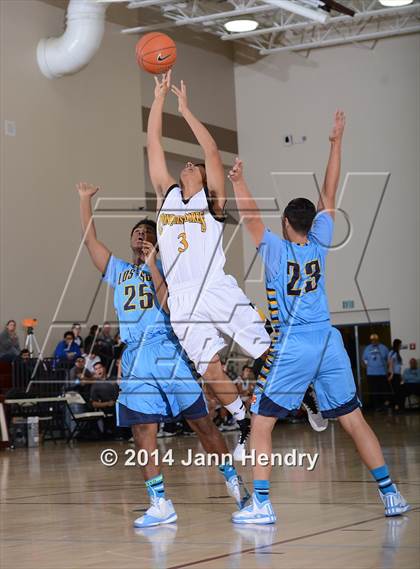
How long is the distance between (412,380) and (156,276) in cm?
1999

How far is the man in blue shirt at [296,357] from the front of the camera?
5.93m

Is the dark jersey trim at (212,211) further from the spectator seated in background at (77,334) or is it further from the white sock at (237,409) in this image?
the spectator seated in background at (77,334)

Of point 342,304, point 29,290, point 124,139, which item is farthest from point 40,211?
point 342,304

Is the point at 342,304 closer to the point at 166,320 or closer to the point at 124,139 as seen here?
the point at 124,139

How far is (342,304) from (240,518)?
70.2 ft

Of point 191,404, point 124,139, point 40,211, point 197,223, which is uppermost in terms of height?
point 124,139

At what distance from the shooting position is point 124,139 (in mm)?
23891

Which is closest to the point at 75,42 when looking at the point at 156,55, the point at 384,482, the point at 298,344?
the point at 156,55

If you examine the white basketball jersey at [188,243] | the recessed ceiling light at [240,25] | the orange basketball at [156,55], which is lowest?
the white basketball jersey at [188,243]

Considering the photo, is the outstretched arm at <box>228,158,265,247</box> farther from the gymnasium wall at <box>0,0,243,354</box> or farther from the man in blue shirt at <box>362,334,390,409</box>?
the man in blue shirt at <box>362,334,390,409</box>

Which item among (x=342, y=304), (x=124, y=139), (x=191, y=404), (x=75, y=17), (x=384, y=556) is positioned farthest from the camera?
(x=342, y=304)

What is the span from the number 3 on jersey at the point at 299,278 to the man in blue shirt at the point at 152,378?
1.03 metres

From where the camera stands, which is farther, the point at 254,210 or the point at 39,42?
the point at 39,42

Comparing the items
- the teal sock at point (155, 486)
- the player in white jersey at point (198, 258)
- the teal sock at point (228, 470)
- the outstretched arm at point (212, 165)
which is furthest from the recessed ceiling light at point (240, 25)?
the teal sock at point (155, 486)
